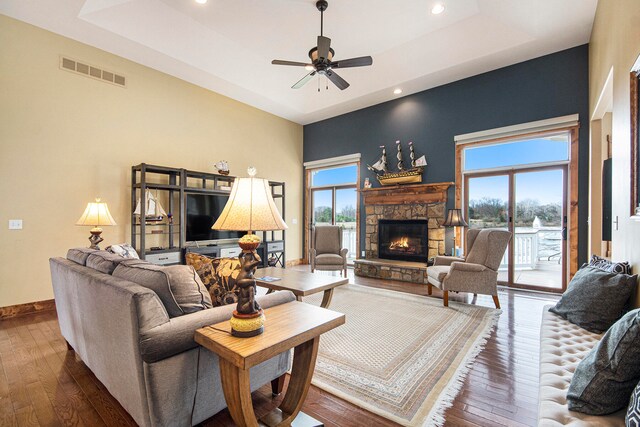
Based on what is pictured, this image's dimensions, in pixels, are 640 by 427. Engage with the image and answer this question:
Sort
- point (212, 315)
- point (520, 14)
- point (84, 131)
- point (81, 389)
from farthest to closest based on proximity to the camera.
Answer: point (84, 131), point (520, 14), point (81, 389), point (212, 315)

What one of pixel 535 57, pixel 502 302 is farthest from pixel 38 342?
pixel 535 57

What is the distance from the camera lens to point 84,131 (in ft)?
13.4

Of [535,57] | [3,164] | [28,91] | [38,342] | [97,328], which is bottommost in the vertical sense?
[38,342]

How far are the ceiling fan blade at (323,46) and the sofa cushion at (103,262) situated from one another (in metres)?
3.04

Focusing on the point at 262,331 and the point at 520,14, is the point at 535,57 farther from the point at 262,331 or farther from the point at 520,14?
the point at 262,331

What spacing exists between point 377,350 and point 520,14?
14.9 feet

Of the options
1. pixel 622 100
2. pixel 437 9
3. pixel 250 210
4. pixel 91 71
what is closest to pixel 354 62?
pixel 437 9

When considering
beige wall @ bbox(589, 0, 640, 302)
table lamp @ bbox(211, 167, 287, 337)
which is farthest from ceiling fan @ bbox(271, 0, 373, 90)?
table lamp @ bbox(211, 167, 287, 337)

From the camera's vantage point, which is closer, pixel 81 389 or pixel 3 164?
pixel 81 389

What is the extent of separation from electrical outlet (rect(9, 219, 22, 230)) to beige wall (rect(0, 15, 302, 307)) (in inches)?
1.8

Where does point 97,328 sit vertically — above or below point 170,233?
below

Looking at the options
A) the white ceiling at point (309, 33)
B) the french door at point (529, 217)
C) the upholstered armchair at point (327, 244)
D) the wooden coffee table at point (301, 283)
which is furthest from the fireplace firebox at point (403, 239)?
the wooden coffee table at point (301, 283)

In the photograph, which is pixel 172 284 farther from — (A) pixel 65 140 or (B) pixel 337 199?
(B) pixel 337 199

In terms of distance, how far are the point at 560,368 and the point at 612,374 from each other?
494 millimetres
